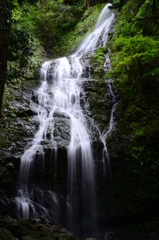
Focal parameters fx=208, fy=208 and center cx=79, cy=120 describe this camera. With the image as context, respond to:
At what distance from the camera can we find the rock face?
4.92 meters

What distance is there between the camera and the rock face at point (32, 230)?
16.2 feet

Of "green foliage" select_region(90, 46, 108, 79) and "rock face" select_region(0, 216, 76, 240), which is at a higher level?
"green foliage" select_region(90, 46, 108, 79)

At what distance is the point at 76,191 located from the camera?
8.17m

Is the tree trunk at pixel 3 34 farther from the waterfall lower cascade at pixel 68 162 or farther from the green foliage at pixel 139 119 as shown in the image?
the green foliage at pixel 139 119

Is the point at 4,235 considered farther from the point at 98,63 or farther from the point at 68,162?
the point at 98,63

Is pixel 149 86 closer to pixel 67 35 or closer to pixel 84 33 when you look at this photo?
pixel 84 33

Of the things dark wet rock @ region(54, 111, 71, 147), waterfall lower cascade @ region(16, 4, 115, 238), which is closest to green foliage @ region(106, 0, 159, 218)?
waterfall lower cascade @ region(16, 4, 115, 238)

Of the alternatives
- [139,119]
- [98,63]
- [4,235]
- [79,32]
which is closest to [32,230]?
[4,235]

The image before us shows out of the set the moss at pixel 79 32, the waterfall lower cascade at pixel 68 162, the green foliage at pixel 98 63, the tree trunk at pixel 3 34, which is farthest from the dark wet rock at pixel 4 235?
the moss at pixel 79 32

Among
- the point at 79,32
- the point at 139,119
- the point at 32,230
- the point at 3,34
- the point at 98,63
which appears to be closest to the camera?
the point at 3,34

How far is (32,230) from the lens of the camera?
5.59 metres

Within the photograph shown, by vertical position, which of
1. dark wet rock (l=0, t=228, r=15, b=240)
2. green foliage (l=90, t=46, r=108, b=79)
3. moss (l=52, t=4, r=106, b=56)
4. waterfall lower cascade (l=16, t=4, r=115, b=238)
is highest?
moss (l=52, t=4, r=106, b=56)

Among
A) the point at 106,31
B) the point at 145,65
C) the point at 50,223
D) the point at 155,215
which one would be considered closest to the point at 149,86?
the point at 145,65

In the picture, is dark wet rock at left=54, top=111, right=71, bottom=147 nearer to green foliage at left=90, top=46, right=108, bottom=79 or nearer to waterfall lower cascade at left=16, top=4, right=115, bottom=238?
waterfall lower cascade at left=16, top=4, right=115, bottom=238
